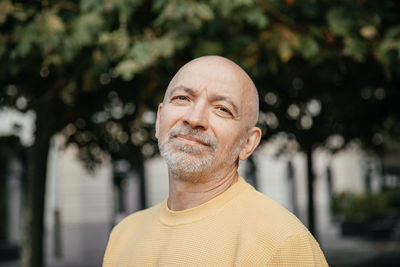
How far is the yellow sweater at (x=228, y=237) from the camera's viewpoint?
4.98ft

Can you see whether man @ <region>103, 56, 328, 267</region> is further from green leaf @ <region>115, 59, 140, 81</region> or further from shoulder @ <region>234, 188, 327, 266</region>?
green leaf @ <region>115, 59, 140, 81</region>

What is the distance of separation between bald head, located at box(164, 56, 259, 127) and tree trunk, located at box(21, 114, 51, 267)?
16.0 ft

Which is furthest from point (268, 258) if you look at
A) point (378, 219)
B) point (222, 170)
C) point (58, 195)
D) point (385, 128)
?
point (378, 219)

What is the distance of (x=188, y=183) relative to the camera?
1798mm

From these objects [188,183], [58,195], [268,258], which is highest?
[188,183]

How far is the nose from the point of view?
170 centimetres

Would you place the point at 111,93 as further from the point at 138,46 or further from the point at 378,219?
the point at 378,219

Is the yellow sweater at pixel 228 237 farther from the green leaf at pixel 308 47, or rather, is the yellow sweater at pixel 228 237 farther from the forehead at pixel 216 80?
the green leaf at pixel 308 47

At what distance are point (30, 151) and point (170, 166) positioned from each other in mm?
5417

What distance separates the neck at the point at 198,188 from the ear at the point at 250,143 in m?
0.08

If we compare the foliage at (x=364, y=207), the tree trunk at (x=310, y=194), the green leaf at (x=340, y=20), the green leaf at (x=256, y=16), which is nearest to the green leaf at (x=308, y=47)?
the green leaf at (x=340, y=20)

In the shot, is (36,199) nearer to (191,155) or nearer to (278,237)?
(191,155)

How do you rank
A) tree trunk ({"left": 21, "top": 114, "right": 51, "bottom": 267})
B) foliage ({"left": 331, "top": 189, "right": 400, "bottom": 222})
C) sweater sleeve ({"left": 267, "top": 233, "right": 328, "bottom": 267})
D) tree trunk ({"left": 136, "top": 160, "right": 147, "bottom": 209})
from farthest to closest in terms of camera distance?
foliage ({"left": 331, "top": 189, "right": 400, "bottom": 222})
tree trunk ({"left": 136, "top": 160, "right": 147, "bottom": 209})
tree trunk ({"left": 21, "top": 114, "right": 51, "bottom": 267})
sweater sleeve ({"left": 267, "top": 233, "right": 328, "bottom": 267})

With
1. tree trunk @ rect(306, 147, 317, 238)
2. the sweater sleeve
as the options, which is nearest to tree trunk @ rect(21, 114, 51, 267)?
the sweater sleeve
